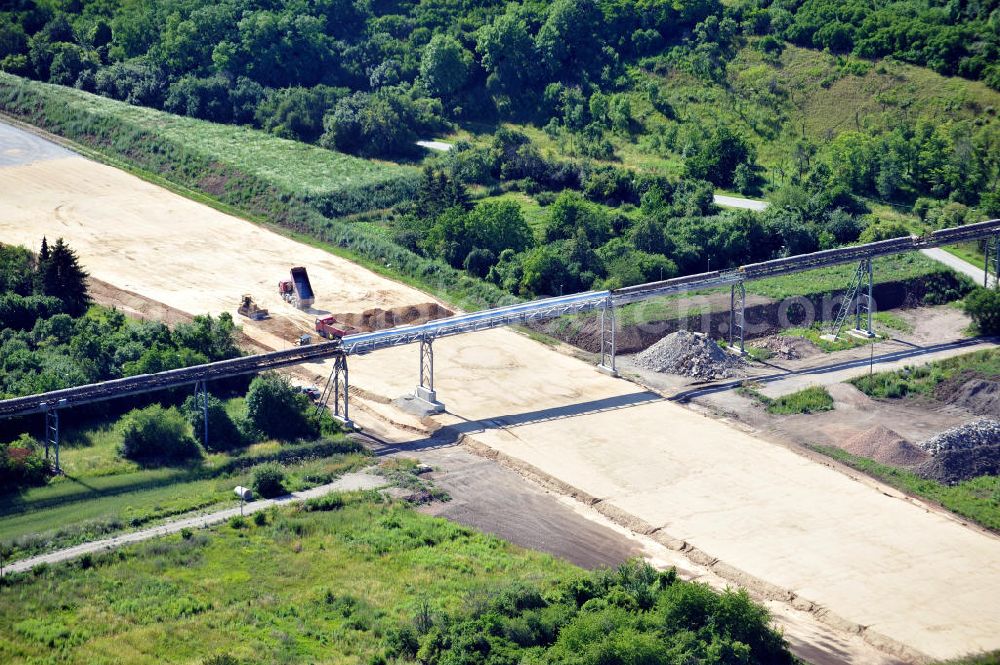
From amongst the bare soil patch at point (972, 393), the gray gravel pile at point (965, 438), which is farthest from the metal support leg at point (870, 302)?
the gray gravel pile at point (965, 438)

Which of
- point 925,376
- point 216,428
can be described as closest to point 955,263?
point 925,376

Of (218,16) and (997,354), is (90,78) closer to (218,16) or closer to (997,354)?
(218,16)

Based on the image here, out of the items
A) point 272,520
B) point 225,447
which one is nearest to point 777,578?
point 272,520

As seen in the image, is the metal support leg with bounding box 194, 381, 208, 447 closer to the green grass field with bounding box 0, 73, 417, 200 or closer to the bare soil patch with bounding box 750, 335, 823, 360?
the bare soil patch with bounding box 750, 335, 823, 360

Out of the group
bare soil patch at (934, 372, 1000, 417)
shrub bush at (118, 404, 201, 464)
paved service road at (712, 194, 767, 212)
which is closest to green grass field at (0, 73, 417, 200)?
paved service road at (712, 194, 767, 212)

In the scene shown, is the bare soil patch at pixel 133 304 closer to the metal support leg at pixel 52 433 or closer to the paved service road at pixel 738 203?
the metal support leg at pixel 52 433
